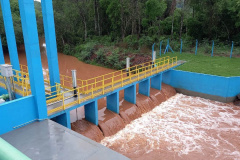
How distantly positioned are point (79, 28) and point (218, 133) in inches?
1399

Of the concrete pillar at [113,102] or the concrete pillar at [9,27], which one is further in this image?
the concrete pillar at [113,102]

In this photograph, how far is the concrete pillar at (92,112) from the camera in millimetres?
11628

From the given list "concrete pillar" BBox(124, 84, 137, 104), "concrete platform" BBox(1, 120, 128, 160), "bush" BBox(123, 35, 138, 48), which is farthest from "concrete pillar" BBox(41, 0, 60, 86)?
"bush" BBox(123, 35, 138, 48)

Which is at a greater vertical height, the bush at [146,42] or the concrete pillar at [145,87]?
the bush at [146,42]

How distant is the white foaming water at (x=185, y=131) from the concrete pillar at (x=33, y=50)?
15.4ft

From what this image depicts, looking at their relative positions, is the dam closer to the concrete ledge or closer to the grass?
the concrete ledge

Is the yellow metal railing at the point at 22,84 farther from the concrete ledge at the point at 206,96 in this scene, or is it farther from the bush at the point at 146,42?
the bush at the point at 146,42

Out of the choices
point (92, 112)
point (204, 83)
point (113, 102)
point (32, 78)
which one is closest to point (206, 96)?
point (204, 83)

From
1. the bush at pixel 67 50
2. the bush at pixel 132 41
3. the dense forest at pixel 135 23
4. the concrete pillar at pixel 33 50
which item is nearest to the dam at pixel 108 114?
the concrete pillar at pixel 33 50

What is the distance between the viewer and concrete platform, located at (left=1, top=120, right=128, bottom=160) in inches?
244

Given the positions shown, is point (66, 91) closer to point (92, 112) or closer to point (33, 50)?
point (92, 112)

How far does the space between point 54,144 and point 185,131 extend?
8609 mm

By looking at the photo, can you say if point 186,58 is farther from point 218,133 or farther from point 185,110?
point 218,133

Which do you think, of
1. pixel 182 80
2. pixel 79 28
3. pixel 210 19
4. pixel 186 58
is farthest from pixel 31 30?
pixel 79 28
